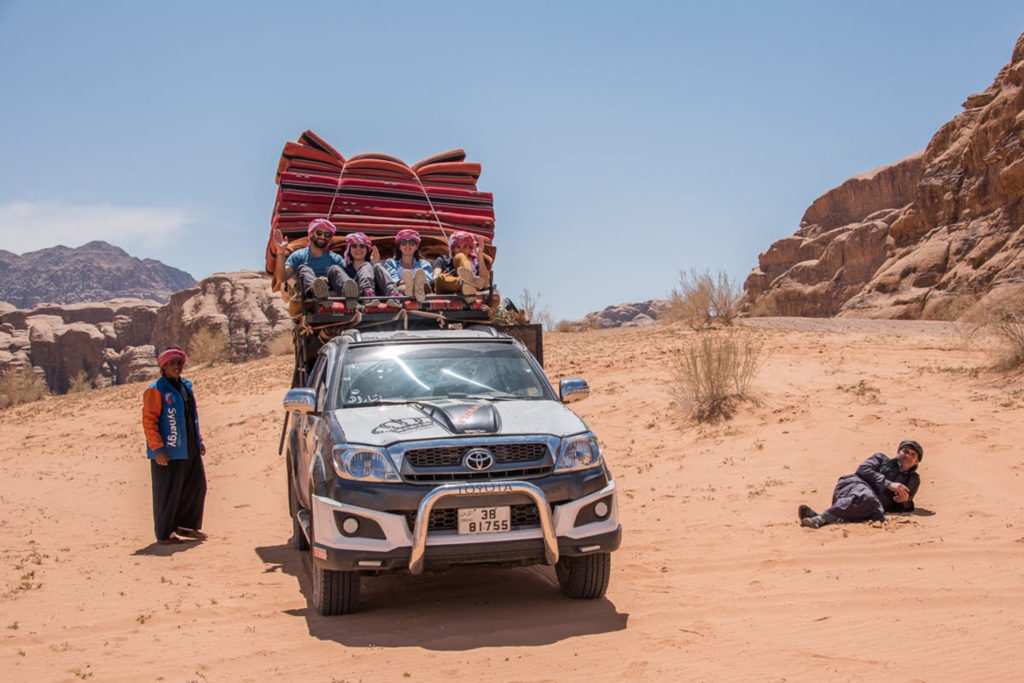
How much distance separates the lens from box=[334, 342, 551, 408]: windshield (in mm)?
7012

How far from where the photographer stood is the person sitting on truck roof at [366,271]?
938 centimetres

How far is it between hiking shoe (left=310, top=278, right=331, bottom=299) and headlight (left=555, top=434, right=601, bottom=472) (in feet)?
10.2

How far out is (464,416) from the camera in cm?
623

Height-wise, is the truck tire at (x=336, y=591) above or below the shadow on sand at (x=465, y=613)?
above

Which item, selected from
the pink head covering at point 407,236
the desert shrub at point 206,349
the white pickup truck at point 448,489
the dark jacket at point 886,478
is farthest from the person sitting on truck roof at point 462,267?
the desert shrub at point 206,349

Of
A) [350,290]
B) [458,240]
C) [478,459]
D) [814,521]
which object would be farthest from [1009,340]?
[478,459]

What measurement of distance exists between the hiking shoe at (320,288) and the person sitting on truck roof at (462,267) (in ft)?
4.36

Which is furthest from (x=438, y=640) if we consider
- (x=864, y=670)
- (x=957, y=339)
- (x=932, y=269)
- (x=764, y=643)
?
(x=932, y=269)

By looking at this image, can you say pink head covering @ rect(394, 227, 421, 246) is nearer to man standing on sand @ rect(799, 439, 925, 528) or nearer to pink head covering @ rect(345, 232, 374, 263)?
pink head covering @ rect(345, 232, 374, 263)

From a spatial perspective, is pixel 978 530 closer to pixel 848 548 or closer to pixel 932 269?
pixel 848 548

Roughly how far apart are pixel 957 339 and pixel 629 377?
7.09m

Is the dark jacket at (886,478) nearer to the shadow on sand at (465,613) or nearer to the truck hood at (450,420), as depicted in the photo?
the shadow on sand at (465,613)

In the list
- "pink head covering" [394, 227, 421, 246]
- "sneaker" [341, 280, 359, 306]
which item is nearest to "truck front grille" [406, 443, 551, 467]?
"sneaker" [341, 280, 359, 306]

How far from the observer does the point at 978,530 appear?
27.0 feet
